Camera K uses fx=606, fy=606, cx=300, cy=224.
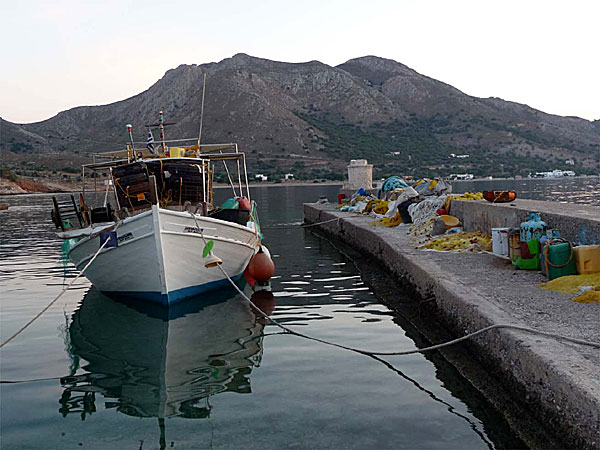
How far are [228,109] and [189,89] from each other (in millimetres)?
46579

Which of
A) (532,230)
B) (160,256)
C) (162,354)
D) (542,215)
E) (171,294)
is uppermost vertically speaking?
(542,215)

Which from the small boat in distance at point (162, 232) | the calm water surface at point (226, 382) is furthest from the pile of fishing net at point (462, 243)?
the small boat in distance at point (162, 232)

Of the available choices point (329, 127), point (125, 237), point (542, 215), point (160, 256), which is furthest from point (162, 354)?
point (329, 127)

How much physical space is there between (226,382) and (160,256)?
370cm

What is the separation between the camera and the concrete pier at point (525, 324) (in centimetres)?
448

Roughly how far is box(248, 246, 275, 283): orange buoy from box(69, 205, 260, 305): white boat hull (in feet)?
2.45

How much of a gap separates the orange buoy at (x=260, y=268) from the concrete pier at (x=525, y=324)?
2.67 metres

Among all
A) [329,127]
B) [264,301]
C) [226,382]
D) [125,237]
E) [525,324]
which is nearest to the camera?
[525,324]

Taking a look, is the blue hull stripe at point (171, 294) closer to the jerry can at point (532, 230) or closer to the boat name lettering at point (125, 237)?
the boat name lettering at point (125, 237)

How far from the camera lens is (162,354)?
8211 mm

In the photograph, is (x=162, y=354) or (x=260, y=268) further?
(x=260, y=268)

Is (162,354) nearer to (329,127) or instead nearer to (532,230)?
(532,230)

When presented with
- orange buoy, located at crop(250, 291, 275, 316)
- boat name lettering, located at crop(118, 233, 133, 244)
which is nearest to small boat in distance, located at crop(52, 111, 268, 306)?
boat name lettering, located at crop(118, 233, 133, 244)

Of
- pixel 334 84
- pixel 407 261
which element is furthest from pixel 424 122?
pixel 407 261
